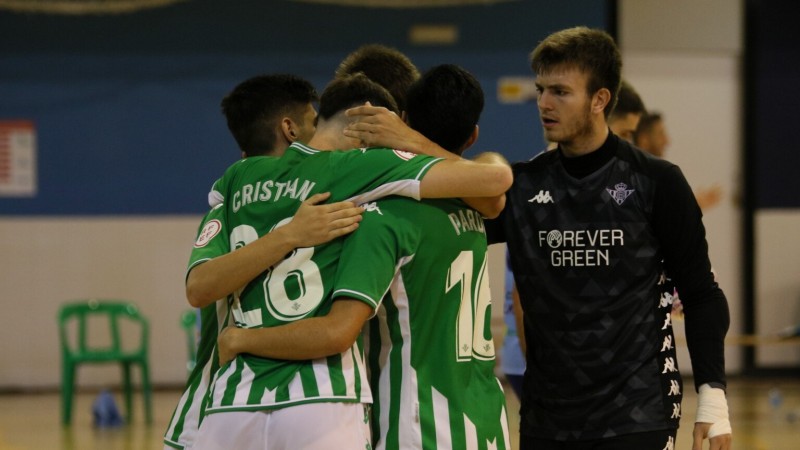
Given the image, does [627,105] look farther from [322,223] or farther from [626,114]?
[322,223]

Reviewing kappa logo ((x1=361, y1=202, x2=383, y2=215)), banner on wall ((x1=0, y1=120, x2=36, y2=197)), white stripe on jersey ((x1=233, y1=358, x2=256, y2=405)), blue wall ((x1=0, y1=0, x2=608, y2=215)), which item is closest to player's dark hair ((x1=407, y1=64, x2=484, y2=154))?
kappa logo ((x1=361, y1=202, x2=383, y2=215))

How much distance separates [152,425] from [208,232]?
6.50 m

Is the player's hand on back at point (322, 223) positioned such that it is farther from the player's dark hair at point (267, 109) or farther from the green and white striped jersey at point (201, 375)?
the player's dark hair at point (267, 109)

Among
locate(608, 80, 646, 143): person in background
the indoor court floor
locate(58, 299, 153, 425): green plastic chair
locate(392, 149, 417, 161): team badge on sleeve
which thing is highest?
locate(608, 80, 646, 143): person in background

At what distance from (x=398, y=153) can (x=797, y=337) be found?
8.17m

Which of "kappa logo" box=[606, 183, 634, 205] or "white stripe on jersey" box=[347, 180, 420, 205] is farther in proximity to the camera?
"kappa logo" box=[606, 183, 634, 205]

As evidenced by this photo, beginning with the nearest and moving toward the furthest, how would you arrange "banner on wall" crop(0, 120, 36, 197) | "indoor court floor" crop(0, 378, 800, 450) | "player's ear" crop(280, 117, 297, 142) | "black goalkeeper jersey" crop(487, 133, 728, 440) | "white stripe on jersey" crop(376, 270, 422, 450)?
1. "white stripe on jersey" crop(376, 270, 422, 450)
2. "black goalkeeper jersey" crop(487, 133, 728, 440)
3. "player's ear" crop(280, 117, 297, 142)
4. "indoor court floor" crop(0, 378, 800, 450)
5. "banner on wall" crop(0, 120, 36, 197)

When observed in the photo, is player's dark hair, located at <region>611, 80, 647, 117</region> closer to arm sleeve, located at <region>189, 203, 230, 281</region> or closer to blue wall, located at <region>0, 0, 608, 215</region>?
arm sleeve, located at <region>189, 203, 230, 281</region>

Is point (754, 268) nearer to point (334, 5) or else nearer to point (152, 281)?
point (334, 5)

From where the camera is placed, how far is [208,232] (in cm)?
308

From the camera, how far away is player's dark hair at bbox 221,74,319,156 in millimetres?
3770

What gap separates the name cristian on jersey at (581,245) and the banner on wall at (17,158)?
8.84 metres

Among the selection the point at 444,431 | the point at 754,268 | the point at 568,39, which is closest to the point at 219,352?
the point at 444,431

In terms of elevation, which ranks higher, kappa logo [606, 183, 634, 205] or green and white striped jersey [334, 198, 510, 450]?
kappa logo [606, 183, 634, 205]
